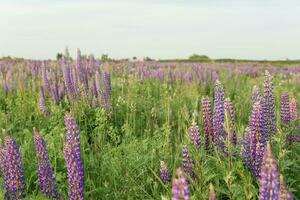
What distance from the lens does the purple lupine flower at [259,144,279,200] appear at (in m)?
2.16

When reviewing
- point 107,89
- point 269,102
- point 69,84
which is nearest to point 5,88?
point 69,84

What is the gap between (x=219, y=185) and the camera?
13.6ft

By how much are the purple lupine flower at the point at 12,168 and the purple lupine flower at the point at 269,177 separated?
2.13 metres

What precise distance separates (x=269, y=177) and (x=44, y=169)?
2.11 m

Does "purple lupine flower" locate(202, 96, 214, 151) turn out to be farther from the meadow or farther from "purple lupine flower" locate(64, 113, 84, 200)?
"purple lupine flower" locate(64, 113, 84, 200)

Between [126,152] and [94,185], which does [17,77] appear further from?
[94,185]

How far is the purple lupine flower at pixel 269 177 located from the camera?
7.10ft

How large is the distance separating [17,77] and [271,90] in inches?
297

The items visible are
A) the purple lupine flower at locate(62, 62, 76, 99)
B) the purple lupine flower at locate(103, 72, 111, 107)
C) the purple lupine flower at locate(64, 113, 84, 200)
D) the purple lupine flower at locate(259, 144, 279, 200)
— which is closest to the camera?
the purple lupine flower at locate(259, 144, 279, 200)

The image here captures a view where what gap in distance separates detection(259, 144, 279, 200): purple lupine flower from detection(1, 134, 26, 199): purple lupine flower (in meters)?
2.13

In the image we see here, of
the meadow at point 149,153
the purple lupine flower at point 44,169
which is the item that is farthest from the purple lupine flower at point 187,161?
the purple lupine flower at point 44,169

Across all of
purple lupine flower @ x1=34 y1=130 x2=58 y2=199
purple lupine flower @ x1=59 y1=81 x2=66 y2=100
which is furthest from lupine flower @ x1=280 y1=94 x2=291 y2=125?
purple lupine flower @ x1=59 y1=81 x2=66 y2=100

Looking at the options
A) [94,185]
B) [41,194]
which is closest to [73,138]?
[41,194]

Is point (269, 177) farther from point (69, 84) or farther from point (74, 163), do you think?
point (69, 84)
